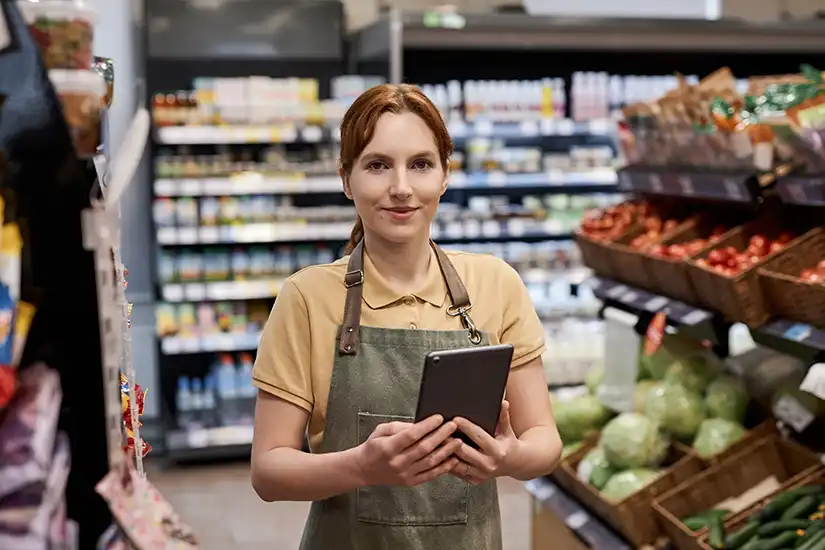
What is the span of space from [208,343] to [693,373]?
3.17m

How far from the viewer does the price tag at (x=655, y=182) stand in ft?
12.5

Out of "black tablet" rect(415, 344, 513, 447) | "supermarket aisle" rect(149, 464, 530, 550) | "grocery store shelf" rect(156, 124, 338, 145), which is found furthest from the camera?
"grocery store shelf" rect(156, 124, 338, 145)

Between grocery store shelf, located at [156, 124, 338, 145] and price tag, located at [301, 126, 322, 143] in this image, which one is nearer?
grocery store shelf, located at [156, 124, 338, 145]

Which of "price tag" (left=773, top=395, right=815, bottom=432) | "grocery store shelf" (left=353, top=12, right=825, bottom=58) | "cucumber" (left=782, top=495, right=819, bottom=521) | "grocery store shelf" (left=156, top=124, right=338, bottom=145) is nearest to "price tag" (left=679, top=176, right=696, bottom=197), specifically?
"price tag" (left=773, top=395, right=815, bottom=432)

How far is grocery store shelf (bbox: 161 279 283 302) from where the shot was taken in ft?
19.1

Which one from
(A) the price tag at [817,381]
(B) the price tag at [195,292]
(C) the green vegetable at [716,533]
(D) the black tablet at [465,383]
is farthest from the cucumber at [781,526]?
(B) the price tag at [195,292]

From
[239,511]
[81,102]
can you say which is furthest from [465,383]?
[239,511]

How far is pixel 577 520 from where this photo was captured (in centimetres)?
351

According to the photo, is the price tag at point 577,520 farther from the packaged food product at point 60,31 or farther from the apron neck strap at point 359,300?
the packaged food product at point 60,31

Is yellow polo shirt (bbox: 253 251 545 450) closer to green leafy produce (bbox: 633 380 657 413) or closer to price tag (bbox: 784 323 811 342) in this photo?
price tag (bbox: 784 323 811 342)

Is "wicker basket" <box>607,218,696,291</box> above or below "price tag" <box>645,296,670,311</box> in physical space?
above

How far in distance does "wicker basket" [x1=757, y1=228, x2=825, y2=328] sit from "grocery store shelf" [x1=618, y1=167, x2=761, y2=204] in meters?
0.29

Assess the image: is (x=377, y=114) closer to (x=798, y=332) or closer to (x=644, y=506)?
(x=798, y=332)

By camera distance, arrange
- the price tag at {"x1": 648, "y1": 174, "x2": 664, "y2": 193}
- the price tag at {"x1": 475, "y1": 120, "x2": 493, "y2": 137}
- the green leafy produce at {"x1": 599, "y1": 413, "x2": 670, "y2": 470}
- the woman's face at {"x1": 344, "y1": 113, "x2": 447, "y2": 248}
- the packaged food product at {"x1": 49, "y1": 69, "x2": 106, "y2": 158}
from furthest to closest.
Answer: the price tag at {"x1": 475, "y1": 120, "x2": 493, "y2": 137} → the price tag at {"x1": 648, "y1": 174, "x2": 664, "y2": 193} → the green leafy produce at {"x1": 599, "y1": 413, "x2": 670, "y2": 470} → the woman's face at {"x1": 344, "y1": 113, "x2": 447, "y2": 248} → the packaged food product at {"x1": 49, "y1": 69, "x2": 106, "y2": 158}
